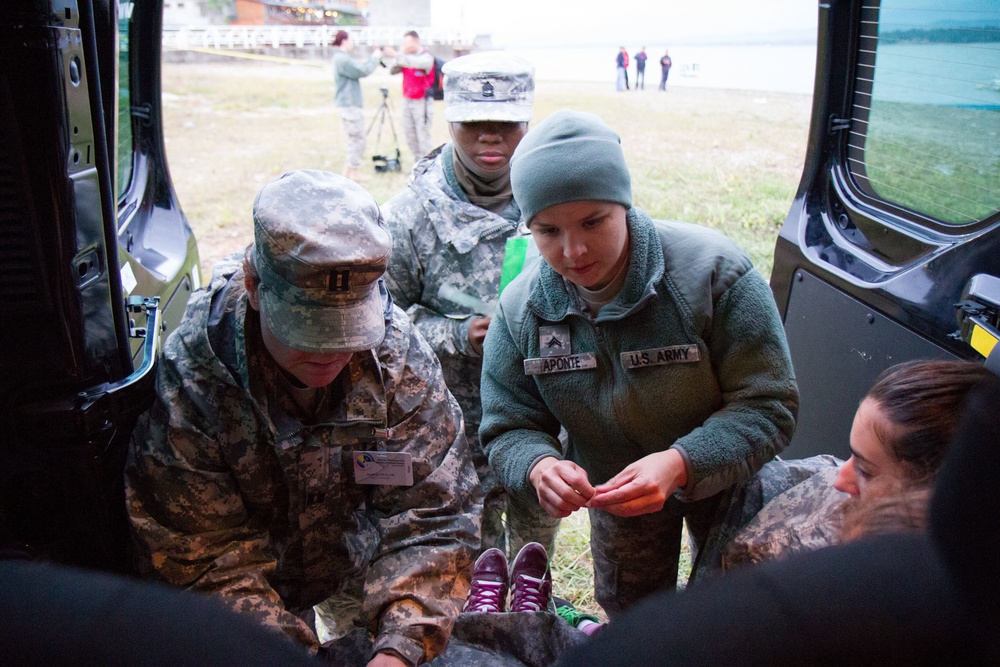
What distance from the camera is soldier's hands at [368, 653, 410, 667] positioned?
1.60m

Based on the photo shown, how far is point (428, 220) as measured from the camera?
2527 mm

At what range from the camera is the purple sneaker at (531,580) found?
2240 millimetres

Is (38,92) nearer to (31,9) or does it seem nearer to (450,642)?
(31,9)

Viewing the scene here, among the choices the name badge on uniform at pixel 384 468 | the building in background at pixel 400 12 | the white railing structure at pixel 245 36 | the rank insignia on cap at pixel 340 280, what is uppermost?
the building in background at pixel 400 12

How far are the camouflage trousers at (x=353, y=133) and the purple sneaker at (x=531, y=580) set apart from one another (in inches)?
294

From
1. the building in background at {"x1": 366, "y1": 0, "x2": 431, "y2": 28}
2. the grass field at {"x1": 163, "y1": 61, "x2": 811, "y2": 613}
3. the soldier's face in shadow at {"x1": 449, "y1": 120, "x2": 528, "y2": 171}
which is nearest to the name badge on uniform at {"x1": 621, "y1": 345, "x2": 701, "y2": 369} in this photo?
the soldier's face in shadow at {"x1": 449, "y1": 120, "x2": 528, "y2": 171}

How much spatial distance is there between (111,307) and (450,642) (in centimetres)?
Result: 106

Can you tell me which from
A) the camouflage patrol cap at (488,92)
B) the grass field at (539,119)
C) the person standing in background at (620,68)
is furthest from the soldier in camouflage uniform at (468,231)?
the person standing in background at (620,68)

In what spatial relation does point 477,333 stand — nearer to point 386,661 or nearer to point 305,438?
point 305,438

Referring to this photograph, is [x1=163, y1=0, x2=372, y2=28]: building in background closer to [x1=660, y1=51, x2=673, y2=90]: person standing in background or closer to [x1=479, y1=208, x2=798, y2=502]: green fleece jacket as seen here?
[x1=660, y1=51, x2=673, y2=90]: person standing in background

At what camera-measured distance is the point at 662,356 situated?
1.74 m

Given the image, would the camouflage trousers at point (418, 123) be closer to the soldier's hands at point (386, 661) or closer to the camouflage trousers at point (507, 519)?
the camouflage trousers at point (507, 519)

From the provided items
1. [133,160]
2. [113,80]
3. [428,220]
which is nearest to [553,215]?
[428,220]

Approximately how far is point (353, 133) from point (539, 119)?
253cm
